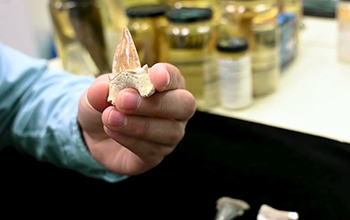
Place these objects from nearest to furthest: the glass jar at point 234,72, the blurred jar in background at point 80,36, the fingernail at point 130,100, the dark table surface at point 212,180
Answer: the fingernail at point 130,100 < the dark table surface at point 212,180 < the glass jar at point 234,72 < the blurred jar in background at point 80,36

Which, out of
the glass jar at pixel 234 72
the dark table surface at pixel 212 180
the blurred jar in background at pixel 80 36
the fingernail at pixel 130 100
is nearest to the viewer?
the fingernail at pixel 130 100

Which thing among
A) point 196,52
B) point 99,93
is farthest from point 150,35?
point 99,93

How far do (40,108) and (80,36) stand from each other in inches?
9.2

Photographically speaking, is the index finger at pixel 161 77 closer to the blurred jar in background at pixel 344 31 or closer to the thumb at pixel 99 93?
the thumb at pixel 99 93

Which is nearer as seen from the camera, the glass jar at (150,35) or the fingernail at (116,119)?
the fingernail at (116,119)

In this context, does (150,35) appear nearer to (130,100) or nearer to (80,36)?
(80,36)

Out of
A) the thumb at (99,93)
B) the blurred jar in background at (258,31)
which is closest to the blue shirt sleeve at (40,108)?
the thumb at (99,93)

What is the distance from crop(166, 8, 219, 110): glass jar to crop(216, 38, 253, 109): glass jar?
2 centimetres

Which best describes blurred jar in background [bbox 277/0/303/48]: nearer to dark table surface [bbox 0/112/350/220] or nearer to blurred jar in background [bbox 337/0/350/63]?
blurred jar in background [bbox 337/0/350/63]

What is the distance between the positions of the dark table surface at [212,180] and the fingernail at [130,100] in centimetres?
19

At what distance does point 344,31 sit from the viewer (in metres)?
0.74

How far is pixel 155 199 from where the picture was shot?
20.5 inches

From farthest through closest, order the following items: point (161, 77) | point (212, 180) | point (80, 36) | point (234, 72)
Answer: point (80, 36) → point (234, 72) → point (212, 180) → point (161, 77)

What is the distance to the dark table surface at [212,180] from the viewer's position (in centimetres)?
49
